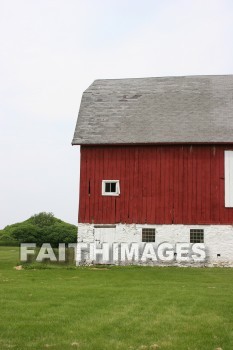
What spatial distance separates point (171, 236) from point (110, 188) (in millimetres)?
4133

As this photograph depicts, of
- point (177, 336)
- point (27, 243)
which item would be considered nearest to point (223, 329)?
point (177, 336)

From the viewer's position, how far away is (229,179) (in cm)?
2583

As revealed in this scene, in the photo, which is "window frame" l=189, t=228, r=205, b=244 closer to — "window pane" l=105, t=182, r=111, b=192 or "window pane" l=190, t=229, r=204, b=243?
"window pane" l=190, t=229, r=204, b=243

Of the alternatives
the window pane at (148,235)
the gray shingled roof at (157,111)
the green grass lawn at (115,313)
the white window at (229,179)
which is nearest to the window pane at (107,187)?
the gray shingled roof at (157,111)

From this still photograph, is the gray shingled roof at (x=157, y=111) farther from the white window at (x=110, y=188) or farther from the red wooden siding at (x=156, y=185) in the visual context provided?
the white window at (x=110, y=188)

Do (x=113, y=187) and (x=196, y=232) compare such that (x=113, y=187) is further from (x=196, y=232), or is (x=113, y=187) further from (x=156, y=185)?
(x=196, y=232)

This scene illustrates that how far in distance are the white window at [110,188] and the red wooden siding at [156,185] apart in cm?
19

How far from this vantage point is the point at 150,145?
87.5ft

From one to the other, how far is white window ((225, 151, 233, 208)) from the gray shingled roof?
902 millimetres

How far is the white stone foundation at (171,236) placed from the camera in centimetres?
2534

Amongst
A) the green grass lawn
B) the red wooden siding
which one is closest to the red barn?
the red wooden siding

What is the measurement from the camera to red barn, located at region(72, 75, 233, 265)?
84.5 feet

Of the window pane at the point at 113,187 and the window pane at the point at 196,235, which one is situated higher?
the window pane at the point at 113,187

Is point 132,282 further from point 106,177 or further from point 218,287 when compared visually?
point 106,177
